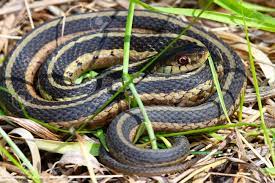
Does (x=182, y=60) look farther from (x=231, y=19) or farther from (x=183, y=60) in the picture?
(x=231, y=19)

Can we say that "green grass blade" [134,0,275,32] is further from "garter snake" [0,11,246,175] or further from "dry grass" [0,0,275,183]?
"dry grass" [0,0,275,183]

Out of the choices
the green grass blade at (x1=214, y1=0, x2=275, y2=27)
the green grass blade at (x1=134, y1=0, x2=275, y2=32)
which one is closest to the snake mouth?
the green grass blade at (x1=134, y1=0, x2=275, y2=32)

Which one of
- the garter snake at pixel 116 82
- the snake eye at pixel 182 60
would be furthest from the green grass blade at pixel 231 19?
the snake eye at pixel 182 60

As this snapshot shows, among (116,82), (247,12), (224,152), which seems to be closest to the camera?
(224,152)

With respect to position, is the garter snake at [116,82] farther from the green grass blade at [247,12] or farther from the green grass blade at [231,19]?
the green grass blade at [247,12]

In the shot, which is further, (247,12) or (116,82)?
(247,12)

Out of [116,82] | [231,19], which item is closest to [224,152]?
[116,82]
